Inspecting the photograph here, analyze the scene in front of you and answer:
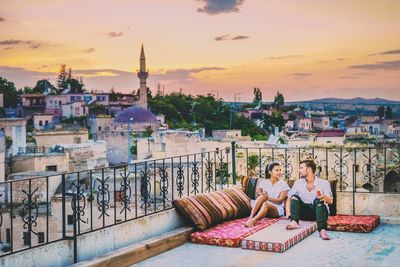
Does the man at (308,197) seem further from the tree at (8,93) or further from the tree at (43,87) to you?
the tree at (43,87)

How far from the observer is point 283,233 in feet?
18.4

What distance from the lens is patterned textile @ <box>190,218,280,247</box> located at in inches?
215

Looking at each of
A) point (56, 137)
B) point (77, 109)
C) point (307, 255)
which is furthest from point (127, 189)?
point (77, 109)

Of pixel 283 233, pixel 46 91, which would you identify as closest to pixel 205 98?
pixel 46 91

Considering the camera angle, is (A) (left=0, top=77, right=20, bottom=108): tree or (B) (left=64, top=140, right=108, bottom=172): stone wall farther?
(A) (left=0, top=77, right=20, bottom=108): tree

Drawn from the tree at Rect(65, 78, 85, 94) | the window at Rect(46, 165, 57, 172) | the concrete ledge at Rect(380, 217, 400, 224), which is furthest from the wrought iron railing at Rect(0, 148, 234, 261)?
the tree at Rect(65, 78, 85, 94)

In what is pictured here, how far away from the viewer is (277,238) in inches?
212

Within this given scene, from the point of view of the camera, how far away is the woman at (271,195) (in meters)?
6.25

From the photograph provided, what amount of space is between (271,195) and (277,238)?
1.02 metres

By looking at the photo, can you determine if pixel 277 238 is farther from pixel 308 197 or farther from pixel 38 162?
pixel 38 162

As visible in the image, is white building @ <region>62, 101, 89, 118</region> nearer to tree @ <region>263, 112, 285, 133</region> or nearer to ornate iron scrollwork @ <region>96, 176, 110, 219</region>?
tree @ <region>263, 112, 285, 133</region>

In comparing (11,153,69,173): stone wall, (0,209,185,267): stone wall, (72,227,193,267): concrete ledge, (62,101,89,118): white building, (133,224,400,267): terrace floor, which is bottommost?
(11,153,69,173): stone wall

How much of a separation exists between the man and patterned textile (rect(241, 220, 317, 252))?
0.12 metres

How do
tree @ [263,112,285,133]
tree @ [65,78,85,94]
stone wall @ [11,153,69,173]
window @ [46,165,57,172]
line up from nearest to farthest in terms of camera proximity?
stone wall @ [11,153,69,173]
window @ [46,165,57,172]
tree @ [263,112,285,133]
tree @ [65,78,85,94]
